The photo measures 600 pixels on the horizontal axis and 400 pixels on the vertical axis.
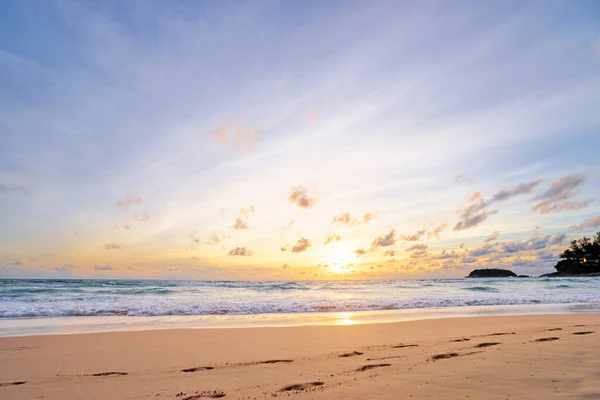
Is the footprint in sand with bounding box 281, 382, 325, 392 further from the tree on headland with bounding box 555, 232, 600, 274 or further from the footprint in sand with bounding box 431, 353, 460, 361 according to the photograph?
the tree on headland with bounding box 555, 232, 600, 274

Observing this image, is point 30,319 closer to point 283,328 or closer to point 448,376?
point 283,328

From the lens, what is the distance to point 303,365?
25.4 ft

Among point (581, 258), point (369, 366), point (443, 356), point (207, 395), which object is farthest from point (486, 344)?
point (581, 258)

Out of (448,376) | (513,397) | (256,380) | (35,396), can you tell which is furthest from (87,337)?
(513,397)

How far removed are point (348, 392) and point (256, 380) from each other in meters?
1.90

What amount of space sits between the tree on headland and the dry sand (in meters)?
121

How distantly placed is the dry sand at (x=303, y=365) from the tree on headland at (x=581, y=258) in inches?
4772

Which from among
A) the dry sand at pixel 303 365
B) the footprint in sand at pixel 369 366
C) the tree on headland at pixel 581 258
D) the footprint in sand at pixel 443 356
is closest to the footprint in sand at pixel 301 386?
the dry sand at pixel 303 365

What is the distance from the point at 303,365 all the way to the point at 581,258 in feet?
445

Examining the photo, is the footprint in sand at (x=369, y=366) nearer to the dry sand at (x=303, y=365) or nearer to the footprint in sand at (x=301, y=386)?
the dry sand at (x=303, y=365)

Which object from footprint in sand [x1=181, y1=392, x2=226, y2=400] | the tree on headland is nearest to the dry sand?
footprint in sand [x1=181, y1=392, x2=226, y2=400]

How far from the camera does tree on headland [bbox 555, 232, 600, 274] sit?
4252 inches

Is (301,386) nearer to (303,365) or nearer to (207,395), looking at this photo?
(207,395)

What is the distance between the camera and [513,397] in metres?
4.92
